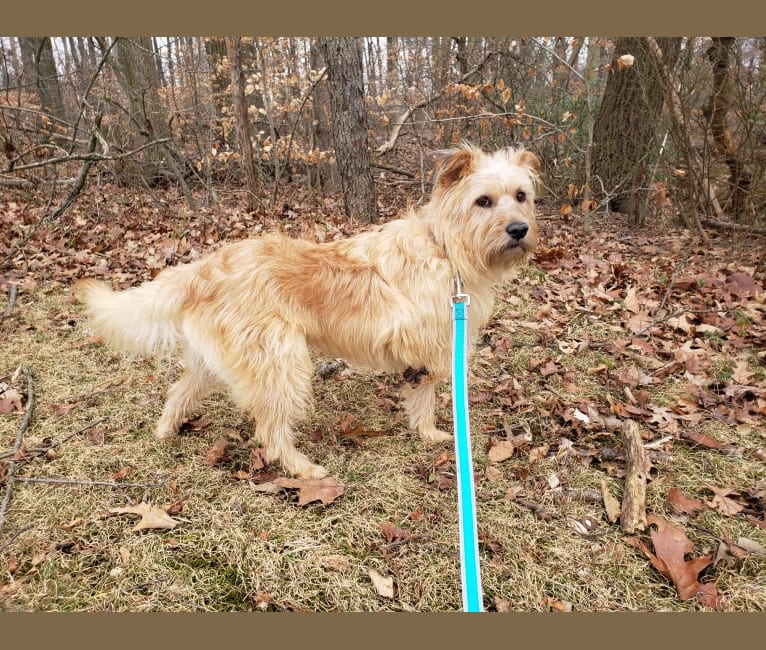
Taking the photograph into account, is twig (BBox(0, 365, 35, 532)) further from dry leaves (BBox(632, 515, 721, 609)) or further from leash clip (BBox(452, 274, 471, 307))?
dry leaves (BBox(632, 515, 721, 609))

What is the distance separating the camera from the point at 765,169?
6.44m

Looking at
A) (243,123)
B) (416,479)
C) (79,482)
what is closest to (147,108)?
(243,123)

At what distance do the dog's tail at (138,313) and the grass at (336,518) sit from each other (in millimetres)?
864

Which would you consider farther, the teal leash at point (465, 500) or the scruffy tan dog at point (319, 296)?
the scruffy tan dog at point (319, 296)

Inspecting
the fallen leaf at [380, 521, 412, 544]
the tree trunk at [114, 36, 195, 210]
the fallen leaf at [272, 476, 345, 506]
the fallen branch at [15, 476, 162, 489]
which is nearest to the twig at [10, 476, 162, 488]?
the fallen branch at [15, 476, 162, 489]

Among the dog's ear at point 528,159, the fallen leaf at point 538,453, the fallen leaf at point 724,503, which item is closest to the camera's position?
the fallen leaf at point 724,503

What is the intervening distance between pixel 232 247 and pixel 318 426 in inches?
62.5

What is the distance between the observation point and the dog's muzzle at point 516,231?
3.15m

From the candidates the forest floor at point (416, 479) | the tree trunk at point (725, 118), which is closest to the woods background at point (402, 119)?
the tree trunk at point (725, 118)

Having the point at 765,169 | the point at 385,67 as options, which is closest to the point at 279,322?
the point at 765,169

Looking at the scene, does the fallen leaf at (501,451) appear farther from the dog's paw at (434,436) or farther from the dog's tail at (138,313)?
the dog's tail at (138,313)

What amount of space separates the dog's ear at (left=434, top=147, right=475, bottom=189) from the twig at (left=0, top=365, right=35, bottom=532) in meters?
3.45

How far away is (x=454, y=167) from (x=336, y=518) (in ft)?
7.99

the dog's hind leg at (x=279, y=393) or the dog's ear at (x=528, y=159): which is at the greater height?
the dog's ear at (x=528, y=159)
